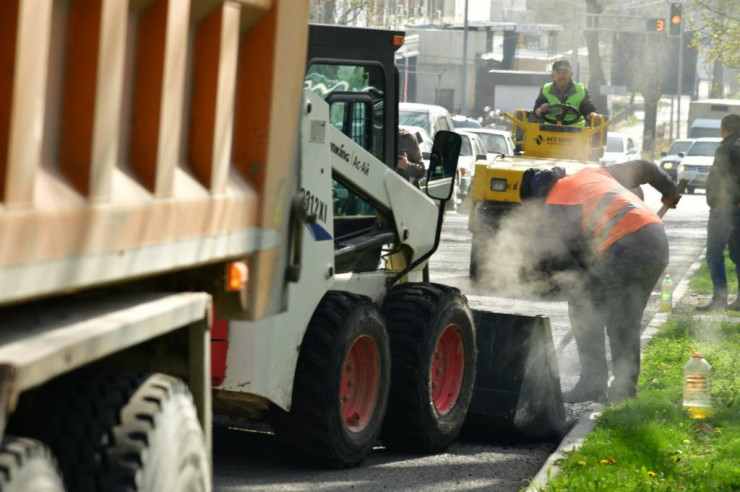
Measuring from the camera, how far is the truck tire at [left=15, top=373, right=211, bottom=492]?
3506 millimetres

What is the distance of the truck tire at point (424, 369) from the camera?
7.45 meters

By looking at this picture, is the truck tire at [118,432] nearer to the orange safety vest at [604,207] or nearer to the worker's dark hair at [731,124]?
the orange safety vest at [604,207]

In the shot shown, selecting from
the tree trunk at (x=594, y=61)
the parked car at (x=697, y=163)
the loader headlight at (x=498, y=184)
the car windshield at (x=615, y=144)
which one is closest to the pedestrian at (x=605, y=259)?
the loader headlight at (x=498, y=184)

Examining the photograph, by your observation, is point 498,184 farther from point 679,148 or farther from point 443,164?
point 679,148

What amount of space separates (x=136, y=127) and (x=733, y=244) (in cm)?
1139

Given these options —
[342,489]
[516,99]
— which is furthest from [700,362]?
[516,99]

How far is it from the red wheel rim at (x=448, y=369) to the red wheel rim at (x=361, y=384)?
2.46 ft

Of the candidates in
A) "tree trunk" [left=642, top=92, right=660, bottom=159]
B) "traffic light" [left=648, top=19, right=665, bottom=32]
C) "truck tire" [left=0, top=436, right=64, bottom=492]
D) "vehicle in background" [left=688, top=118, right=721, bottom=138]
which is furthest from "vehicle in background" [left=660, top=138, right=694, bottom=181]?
"truck tire" [left=0, top=436, right=64, bottom=492]

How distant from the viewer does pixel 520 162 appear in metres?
16.6

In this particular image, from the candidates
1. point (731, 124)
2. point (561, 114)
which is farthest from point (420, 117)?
point (731, 124)

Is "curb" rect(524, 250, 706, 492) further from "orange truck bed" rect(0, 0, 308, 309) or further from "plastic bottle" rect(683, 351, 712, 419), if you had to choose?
"orange truck bed" rect(0, 0, 308, 309)

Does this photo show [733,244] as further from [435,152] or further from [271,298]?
[271,298]

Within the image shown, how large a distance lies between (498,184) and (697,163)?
2559 centimetres

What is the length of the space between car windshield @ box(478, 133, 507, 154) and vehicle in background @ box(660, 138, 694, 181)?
8401mm
